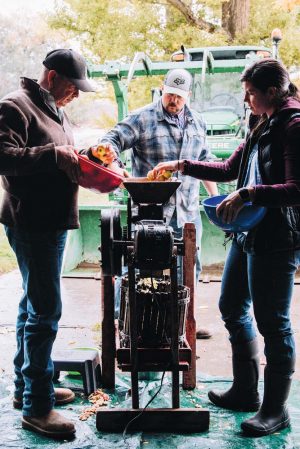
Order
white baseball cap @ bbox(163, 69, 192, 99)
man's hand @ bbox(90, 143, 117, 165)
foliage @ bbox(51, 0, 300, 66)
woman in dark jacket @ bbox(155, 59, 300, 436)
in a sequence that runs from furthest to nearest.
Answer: foliage @ bbox(51, 0, 300, 66) < white baseball cap @ bbox(163, 69, 192, 99) < man's hand @ bbox(90, 143, 117, 165) < woman in dark jacket @ bbox(155, 59, 300, 436)

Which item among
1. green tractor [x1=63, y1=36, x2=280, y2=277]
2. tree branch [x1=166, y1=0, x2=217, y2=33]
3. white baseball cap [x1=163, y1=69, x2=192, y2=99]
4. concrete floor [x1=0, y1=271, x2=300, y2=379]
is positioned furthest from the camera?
tree branch [x1=166, y1=0, x2=217, y2=33]

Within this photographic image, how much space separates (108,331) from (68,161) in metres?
1.16

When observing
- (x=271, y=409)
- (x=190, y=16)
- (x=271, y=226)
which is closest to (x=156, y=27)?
(x=190, y=16)

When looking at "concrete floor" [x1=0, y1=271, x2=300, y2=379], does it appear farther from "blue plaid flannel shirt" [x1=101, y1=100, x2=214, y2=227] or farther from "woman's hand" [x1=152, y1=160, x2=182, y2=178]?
"woman's hand" [x1=152, y1=160, x2=182, y2=178]

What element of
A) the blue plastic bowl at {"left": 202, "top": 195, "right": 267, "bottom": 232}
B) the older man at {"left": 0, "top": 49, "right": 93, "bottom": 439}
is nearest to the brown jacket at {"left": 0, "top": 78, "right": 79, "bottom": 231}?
the older man at {"left": 0, "top": 49, "right": 93, "bottom": 439}

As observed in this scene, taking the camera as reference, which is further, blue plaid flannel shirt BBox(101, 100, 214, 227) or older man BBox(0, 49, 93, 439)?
blue plaid flannel shirt BBox(101, 100, 214, 227)

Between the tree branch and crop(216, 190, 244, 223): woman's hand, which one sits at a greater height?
the tree branch

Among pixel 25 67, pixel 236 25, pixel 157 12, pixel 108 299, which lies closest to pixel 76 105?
pixel 25 67

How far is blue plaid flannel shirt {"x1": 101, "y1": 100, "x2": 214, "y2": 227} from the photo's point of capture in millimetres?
3996

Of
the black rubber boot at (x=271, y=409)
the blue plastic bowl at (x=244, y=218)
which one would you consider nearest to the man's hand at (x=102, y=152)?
the blue plastic bowl at (x=244, y=218)

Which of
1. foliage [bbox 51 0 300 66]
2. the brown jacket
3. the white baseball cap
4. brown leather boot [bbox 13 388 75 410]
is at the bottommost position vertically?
brown leather boot [bbox 13 388 75 410]

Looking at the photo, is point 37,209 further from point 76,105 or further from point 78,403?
point 76,105

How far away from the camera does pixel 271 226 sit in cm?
269

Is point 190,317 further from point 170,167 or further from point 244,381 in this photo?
point 170,167
